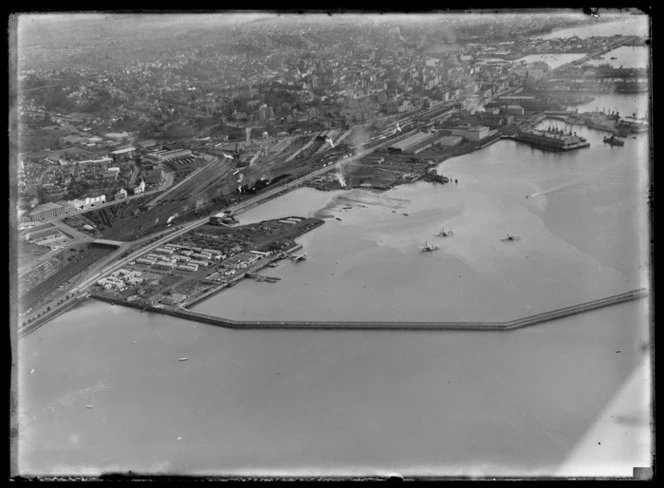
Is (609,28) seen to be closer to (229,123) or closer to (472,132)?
(472,132)

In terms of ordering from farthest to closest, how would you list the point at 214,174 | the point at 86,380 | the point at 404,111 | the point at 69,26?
the point at 404,111 < the point at 214,174 < the point at 69,26 < the point at 86,380

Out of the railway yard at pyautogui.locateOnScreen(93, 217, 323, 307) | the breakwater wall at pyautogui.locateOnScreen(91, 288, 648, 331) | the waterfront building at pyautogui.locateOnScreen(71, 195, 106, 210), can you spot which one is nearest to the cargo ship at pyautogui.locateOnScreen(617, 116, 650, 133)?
the breakwater wall at pyautogui.locateOnScreen(91, 288, 648, 331)

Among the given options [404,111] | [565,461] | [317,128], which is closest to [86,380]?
[565,461]

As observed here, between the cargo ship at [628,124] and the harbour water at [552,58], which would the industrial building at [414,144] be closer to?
the harbour water at [552,58]

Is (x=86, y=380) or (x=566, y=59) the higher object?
(x=566, y=59)

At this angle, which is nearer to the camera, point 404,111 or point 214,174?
point 214,174

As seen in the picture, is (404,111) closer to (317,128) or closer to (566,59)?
(317,128)

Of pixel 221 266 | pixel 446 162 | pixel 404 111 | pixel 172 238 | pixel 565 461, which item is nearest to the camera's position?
pixel 565 461
